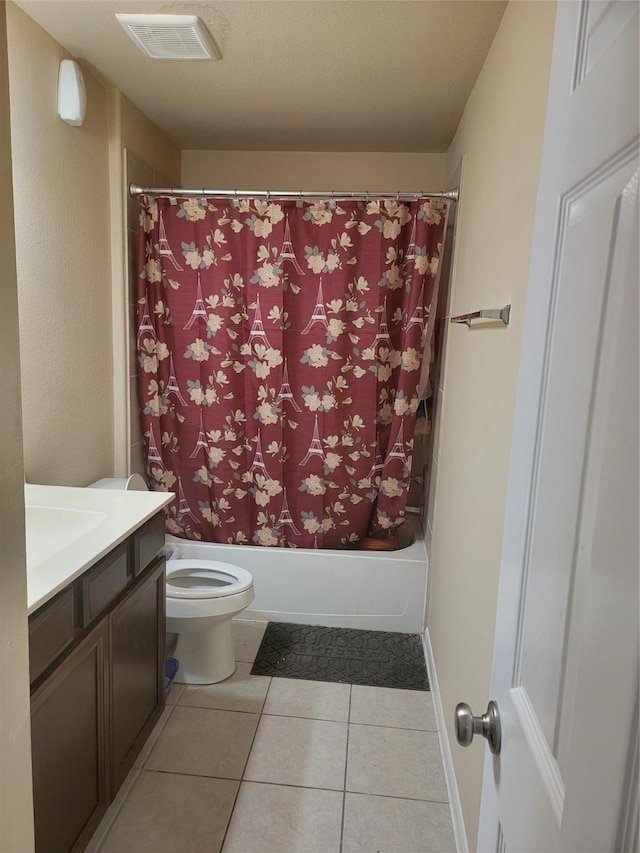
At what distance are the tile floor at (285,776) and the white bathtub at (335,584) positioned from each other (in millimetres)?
466

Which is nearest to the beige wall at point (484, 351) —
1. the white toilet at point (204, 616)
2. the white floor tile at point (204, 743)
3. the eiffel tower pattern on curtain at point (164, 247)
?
the white floor tile at point (204, 743)

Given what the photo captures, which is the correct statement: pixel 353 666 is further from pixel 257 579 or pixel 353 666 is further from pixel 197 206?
pixel 197 206

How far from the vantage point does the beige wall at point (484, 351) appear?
4.41 feet

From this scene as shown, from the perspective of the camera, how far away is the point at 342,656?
257 centimetres

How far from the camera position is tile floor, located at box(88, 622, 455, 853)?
1.64 meters

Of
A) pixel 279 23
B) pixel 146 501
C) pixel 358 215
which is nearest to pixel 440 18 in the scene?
pixel 279 23

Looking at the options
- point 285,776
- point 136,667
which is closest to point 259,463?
point 136,667

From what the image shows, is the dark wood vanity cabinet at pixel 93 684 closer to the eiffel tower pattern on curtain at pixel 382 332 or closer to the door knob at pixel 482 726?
the door knob at pixel 482 726

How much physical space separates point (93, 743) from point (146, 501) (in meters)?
0.68

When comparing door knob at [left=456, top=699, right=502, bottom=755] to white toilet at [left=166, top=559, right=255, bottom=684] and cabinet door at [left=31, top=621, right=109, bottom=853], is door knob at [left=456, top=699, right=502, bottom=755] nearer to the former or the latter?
cabinet door at [left=31, top=621, right=109, bottom=853]

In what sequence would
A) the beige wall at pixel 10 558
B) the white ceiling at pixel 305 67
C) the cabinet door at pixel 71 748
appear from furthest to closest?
the white ceiling at pixel 305 67
the cabinet door at pixel 71 748
the beige wall at pixel 10 558

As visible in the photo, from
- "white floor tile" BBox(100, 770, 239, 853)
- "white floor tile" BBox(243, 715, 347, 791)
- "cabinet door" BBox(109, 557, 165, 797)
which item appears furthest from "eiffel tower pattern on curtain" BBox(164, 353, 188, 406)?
"white floor tile" BBox(100, 770, 239, 853)

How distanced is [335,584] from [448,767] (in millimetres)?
1022

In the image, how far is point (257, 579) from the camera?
2.83 m
